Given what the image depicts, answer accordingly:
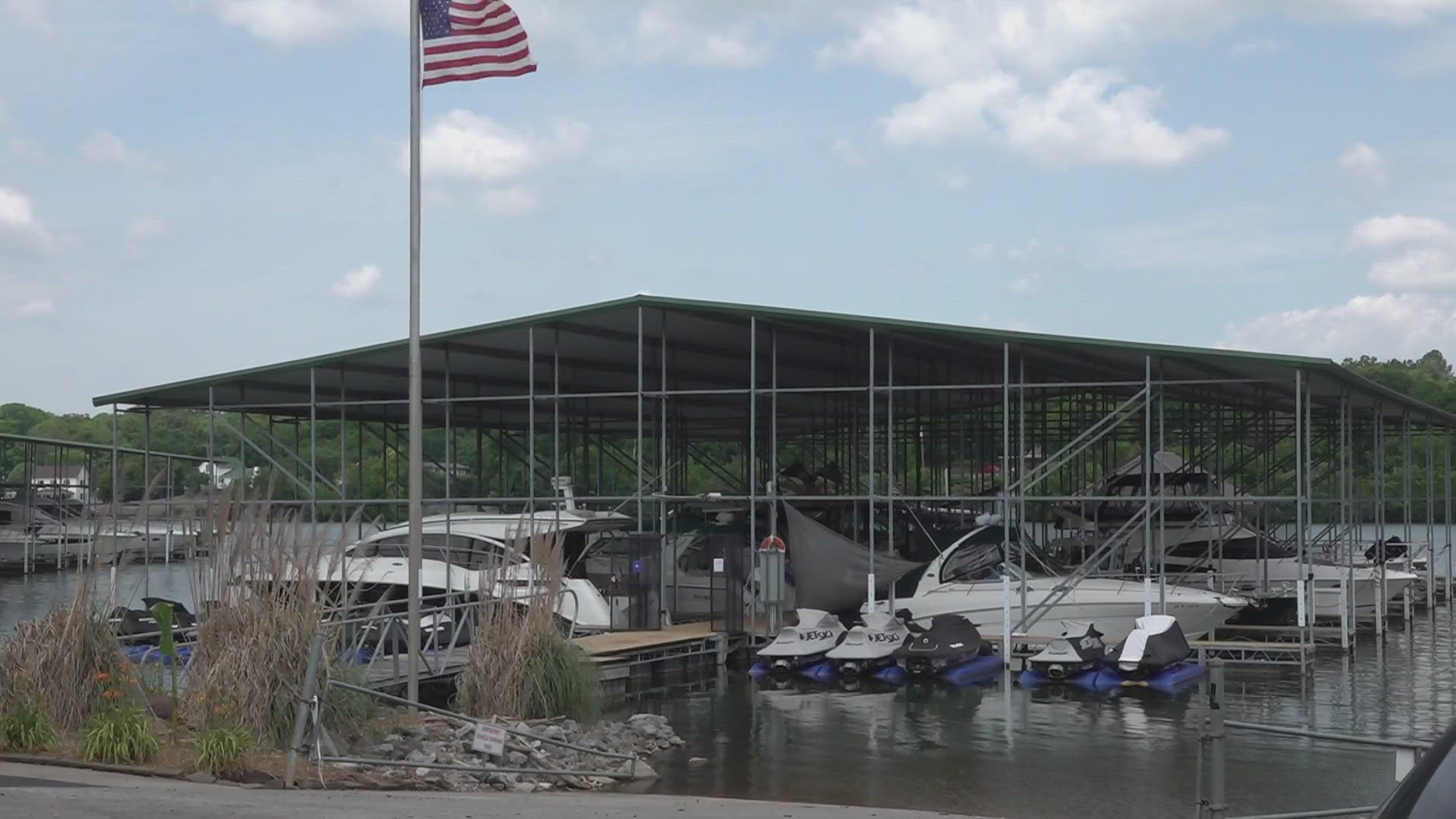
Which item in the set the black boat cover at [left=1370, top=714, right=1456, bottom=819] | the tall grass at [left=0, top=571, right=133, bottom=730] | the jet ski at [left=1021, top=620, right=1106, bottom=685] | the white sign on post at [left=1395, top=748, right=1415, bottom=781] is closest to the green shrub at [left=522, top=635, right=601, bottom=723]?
the tall grass at [left=0, top=571, right=133, bottom=730]

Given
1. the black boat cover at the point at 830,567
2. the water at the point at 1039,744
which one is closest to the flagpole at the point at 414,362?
the water at the point at 1039,744

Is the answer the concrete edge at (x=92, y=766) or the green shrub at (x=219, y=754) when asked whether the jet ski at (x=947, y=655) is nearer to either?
the green shrub at (x=219, y=754)

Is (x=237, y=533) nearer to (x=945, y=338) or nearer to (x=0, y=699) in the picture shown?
(x=0, y=699)

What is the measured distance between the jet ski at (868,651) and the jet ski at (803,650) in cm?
20

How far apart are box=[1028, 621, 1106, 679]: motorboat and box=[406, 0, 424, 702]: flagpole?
9.22m

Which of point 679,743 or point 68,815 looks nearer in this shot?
point 68,815

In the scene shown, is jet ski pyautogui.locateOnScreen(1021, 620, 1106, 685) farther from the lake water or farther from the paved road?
the paved road

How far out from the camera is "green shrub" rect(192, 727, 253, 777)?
436 inches

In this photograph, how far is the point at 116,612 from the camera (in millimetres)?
12812

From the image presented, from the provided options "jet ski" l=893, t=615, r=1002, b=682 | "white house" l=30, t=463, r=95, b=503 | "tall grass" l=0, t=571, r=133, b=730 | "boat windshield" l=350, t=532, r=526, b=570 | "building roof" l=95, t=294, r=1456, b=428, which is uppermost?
"building roof" l=95, t=294, r=1456, b=428

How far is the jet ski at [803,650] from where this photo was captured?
22.1 meters

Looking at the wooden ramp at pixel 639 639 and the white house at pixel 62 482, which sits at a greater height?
the white house at pixel 62 482

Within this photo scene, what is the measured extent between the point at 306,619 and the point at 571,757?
9.02 ft

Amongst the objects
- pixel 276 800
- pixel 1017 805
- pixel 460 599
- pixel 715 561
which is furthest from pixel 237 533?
pixel 715 561
